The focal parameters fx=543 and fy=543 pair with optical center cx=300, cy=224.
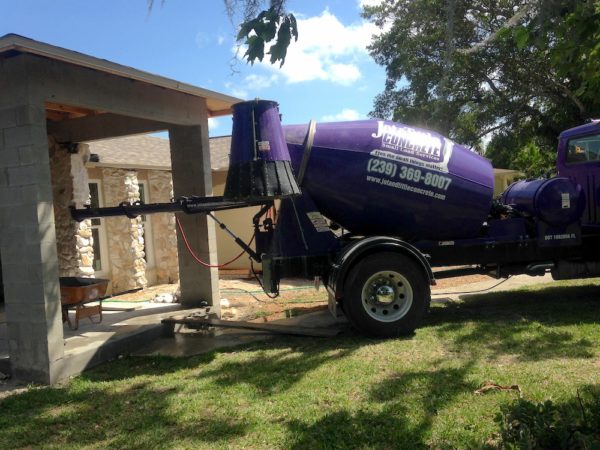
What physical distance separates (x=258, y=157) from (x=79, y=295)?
3.11 m

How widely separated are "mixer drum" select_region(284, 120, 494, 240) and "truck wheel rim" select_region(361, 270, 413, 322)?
833 millimetres

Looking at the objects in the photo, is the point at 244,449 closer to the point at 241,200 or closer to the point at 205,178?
the point at 241,200

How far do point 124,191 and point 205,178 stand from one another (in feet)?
15.5

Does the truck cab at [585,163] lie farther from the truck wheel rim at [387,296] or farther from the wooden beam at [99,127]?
the wooden beam at [99,127]

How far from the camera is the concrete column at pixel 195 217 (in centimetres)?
879

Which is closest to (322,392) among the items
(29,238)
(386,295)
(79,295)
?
(386,295)

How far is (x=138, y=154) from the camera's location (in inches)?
547

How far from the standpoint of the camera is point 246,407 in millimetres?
4730

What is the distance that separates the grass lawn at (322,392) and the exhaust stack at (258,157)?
77.2 inches

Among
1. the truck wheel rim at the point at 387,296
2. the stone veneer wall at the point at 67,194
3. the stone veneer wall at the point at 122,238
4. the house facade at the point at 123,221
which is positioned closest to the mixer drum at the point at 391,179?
the truck wheel rim at the point at 387,296

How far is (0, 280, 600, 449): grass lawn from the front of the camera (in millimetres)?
4109

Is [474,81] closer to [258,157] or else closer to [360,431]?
[258,157]

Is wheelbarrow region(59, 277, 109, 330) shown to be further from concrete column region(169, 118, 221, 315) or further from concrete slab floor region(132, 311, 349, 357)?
concrete column region(169, 118, 221, 315)

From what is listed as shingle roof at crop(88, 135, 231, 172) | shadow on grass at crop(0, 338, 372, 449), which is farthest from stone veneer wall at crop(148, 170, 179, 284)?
shadow on grass at crop(0, 338, 372, 449)
